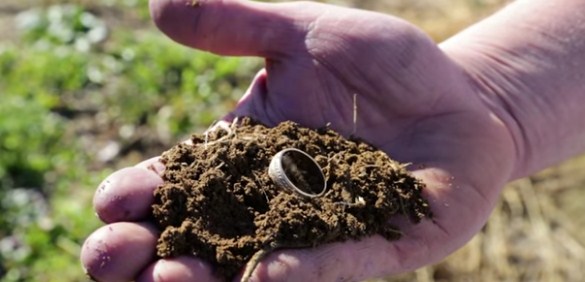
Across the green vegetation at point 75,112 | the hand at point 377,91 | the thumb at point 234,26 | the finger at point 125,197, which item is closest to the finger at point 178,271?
the finger at point 125,197

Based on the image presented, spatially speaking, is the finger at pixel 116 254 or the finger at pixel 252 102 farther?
the finger at pixel 252 102

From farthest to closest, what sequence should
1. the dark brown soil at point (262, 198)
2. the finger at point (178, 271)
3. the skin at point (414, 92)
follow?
the skin at point (414, 92) → the dark brown soil at point (262, 198) → the finger at point (178, 271)

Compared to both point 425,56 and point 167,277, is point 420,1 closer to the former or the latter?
point 425,56

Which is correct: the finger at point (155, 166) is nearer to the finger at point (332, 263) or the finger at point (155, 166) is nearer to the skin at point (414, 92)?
the skin at point (414, 92)

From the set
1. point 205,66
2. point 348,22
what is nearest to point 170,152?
point 348,22

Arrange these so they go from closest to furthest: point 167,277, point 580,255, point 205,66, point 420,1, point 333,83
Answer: point 167,277, point 333,83, point 580,255, point 205,66, point 420,1

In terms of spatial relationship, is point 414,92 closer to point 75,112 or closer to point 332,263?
point 332,263

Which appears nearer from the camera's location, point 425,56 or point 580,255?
point 425,56

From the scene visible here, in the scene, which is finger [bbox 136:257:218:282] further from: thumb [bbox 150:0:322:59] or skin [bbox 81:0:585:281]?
thumb [bbox 150:0:322:59]
